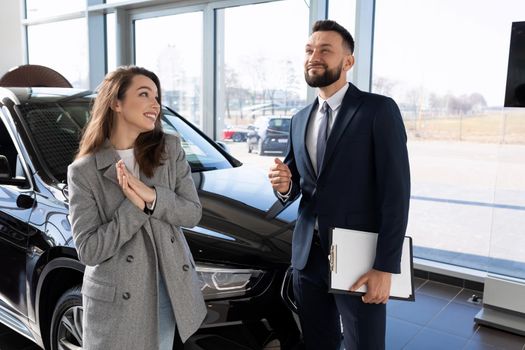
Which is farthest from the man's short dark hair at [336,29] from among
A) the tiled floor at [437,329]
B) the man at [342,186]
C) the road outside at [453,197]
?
the road outside at [453,197]

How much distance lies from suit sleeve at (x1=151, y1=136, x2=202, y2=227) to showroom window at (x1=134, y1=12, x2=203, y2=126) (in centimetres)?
402

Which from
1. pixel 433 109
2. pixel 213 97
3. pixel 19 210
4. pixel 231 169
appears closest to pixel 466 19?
pixel 433 109

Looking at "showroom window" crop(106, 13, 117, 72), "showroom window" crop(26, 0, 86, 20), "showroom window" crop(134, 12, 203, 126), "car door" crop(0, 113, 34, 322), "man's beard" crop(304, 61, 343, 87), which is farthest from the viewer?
"showroom window" crop(26, 0, 86, 20)

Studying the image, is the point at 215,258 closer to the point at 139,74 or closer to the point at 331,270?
the point at 331,270

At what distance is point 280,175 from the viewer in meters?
1.62

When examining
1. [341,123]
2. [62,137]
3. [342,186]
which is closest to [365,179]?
[342,186]

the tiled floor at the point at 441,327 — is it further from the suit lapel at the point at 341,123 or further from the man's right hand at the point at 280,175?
the suit lapel at the point at 341,123

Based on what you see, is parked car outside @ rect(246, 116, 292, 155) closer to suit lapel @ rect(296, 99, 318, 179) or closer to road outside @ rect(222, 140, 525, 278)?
road outside @ rect(222, 140, 525, 278)

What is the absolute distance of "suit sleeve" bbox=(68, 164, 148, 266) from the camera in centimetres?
132

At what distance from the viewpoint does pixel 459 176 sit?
3.95 metres

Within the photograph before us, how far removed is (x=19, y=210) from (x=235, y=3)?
11.5 feet

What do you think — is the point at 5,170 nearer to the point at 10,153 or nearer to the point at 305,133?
the point at 10,153

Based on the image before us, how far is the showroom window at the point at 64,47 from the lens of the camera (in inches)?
261

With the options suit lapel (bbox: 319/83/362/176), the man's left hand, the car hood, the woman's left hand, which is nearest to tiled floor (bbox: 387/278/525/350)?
the car hood
